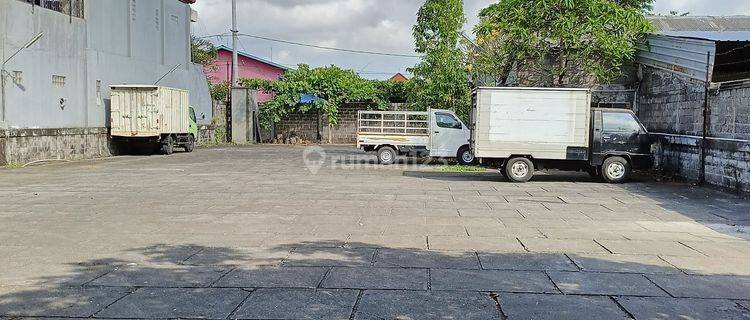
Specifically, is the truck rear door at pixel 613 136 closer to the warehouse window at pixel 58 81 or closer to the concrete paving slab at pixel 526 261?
Answer: the concrete paving slab at pixel 526 261

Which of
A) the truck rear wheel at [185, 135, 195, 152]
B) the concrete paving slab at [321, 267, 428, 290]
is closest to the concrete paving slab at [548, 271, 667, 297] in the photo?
the concrete paving slab at [321, 267, 428, 290]

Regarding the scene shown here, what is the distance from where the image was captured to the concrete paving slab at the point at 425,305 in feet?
14.2

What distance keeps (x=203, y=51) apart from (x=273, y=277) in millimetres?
38873

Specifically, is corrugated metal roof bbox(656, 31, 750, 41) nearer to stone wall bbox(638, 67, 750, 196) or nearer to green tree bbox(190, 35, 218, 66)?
stone wall bbox(638, 67, 750, 196)

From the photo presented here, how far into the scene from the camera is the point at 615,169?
13477 millimetres

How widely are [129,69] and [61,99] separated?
454cm

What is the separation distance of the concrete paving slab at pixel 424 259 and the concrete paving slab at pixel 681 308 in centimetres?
155

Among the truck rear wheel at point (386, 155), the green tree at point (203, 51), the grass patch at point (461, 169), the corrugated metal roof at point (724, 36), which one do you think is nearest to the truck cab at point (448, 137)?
the grass patch at point (461, 169)

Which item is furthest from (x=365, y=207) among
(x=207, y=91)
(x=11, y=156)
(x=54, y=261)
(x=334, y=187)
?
(x=207, y=91)

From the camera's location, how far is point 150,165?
18.0 m

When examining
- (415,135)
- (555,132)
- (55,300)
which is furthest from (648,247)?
(415,135)

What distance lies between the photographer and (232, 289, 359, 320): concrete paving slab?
433 centimetres

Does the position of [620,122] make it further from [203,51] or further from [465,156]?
[203,51]

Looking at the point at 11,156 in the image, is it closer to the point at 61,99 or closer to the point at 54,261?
the point at 61,99
